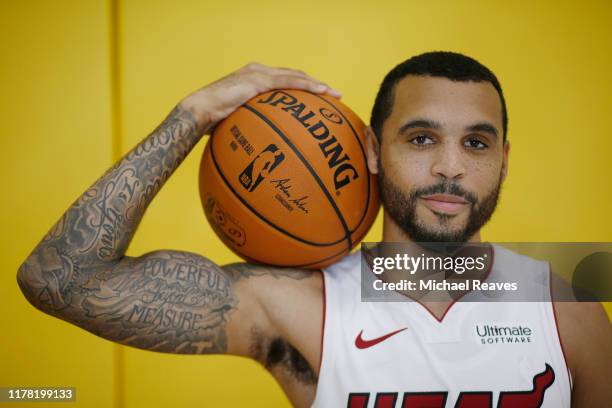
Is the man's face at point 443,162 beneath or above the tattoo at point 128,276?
above

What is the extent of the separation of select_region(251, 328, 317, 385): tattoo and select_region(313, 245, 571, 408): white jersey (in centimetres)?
3

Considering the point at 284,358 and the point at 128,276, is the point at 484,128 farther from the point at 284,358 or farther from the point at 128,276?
the point at 128,276

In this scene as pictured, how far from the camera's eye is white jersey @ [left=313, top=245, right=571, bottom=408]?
1072 mm

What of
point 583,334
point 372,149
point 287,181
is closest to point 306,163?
point 287,181

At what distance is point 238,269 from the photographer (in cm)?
111

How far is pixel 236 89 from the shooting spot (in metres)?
1.11

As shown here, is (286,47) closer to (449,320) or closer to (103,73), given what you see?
(103,73)

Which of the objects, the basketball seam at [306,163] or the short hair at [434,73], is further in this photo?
the short hair at [434,73]

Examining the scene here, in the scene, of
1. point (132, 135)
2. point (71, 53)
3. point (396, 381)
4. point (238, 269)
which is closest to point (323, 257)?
point (238, 269)

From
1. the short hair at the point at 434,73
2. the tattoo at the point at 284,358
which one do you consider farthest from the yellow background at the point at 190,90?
the tattoo at the point at 284,358

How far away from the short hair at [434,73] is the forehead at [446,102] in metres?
0.01

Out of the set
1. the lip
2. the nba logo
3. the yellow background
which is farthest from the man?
the yellow background

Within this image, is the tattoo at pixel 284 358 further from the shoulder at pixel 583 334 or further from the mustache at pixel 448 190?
the shoulder at pixel 583 334

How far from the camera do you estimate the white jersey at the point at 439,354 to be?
1.07 metres
